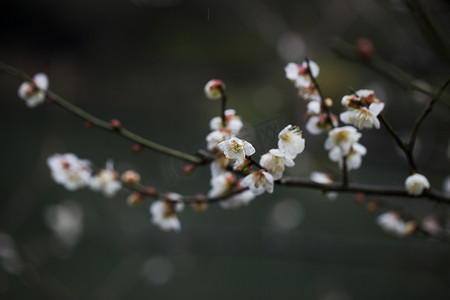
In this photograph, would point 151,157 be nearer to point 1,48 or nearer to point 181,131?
point 181,131

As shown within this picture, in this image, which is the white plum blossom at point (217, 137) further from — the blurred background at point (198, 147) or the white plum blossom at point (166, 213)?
the white plum blossom at point (166, 213)

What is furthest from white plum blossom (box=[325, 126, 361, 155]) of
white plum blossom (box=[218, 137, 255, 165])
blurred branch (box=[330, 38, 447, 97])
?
blurred branch (box=[330, 38, 447, 97])

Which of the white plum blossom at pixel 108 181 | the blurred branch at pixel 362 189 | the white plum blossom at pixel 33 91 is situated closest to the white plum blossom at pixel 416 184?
the blurred branch at pixel 362 189

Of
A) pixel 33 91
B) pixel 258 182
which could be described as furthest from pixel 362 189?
pixel 33 91

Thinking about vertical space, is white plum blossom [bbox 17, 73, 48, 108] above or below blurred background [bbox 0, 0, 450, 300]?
below

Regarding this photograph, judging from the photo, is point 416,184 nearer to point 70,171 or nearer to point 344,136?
point 344,136

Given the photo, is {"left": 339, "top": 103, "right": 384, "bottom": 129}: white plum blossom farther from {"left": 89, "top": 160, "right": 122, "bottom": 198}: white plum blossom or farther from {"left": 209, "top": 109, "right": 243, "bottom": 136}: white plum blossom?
{"left": 89, "top": 160, "right": 122, "bottom": 198}: white plum blossom
